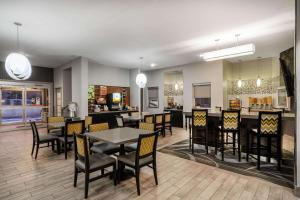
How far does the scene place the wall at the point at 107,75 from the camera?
7305 millimetres

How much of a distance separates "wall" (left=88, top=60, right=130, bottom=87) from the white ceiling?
1936 millimetres

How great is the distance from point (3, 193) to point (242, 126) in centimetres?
471

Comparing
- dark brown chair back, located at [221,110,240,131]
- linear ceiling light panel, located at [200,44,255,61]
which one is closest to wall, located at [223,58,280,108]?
linear ceiling light panel, located at [200,44,255,61]

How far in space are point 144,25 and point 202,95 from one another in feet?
15.0

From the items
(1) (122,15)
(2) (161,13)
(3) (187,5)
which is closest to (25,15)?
(1) (122,15)

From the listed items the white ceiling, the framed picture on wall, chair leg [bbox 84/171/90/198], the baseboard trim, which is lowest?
the baseboard trim

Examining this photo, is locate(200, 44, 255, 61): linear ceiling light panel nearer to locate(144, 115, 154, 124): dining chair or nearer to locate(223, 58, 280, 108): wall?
locate(144, 115, 154, 124): dining chair

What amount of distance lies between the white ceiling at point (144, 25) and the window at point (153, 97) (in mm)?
3514

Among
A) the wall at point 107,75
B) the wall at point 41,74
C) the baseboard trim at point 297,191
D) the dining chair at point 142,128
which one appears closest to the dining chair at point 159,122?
the dining chair at point 142,128

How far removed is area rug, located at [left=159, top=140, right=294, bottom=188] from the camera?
2848mm

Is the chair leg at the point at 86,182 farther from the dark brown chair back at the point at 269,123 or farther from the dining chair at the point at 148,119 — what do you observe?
the dark brown chair back at the point at 269,123

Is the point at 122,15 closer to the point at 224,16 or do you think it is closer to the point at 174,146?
the point at 224,16

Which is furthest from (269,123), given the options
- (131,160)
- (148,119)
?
(148,119)

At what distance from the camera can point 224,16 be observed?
314 centimetres
